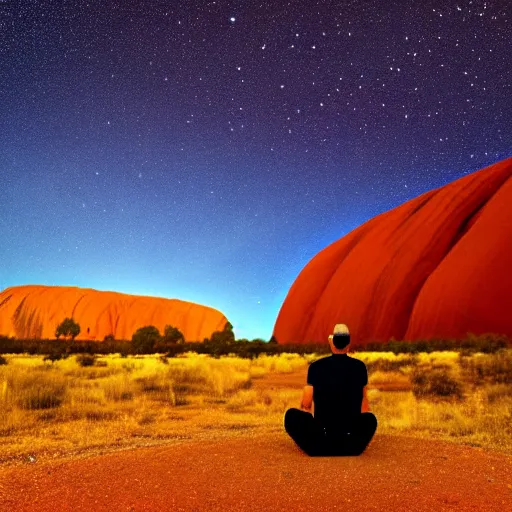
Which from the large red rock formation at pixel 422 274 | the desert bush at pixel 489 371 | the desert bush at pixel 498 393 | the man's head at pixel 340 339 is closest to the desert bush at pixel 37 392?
the man's head at pixel 340 339

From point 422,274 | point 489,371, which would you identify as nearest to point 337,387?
point 489,371

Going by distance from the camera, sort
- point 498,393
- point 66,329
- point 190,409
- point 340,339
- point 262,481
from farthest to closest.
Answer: point 66,329 → point 498,393 → point 190,409 → point 340,339 → point 262,481

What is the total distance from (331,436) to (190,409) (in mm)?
5684

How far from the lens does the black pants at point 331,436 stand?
15.0 feet

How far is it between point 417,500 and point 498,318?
26441 millimetres

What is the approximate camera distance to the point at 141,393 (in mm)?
11688

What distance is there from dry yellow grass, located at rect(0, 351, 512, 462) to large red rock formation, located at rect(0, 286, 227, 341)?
195 feet

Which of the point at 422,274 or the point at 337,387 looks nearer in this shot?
the point at 337,387

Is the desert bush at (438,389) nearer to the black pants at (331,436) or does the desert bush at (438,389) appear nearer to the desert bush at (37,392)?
the black pants at (331,436)

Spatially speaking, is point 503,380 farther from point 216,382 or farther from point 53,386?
point 53,386

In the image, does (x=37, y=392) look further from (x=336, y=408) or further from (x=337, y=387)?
(x=337, y=387)

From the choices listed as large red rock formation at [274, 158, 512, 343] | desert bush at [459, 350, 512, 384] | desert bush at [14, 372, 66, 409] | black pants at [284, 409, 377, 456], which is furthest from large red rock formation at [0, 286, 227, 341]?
black pants at [284, 409, 377, 456]

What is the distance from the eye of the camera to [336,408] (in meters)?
4.54

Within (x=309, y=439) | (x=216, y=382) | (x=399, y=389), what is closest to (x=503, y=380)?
(x=399, y=389)
